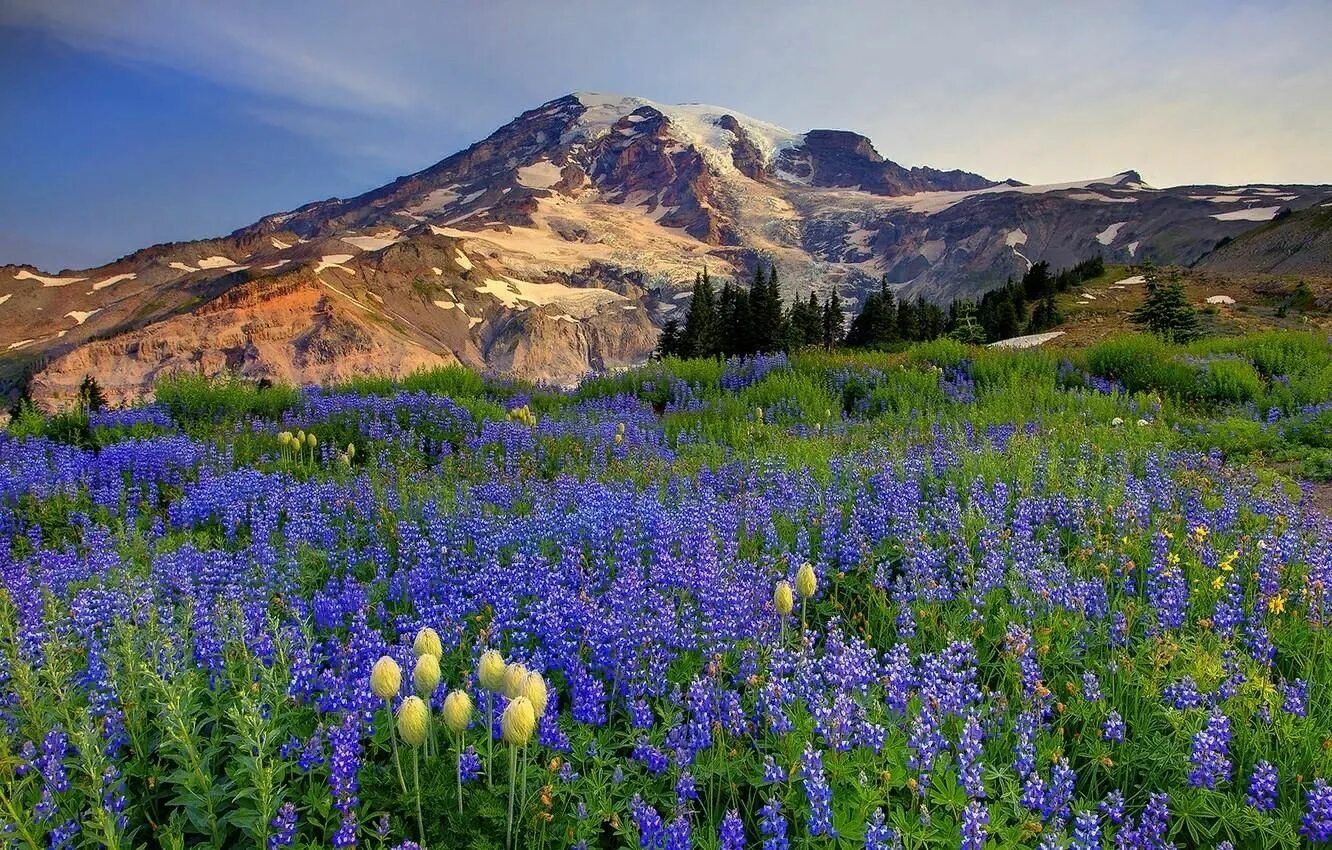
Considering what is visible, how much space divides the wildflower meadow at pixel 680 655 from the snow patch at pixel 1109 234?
143368mm

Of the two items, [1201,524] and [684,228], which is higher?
[684,228]

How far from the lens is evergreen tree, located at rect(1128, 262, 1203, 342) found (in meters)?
16.7

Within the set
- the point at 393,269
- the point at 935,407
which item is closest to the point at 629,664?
the point at 935,407

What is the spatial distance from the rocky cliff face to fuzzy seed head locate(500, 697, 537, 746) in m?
61.3

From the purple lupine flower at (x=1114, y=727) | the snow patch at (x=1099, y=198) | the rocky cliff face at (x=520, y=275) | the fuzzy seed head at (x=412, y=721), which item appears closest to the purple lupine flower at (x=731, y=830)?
the fuzzy seed head at (x=412, y=721)

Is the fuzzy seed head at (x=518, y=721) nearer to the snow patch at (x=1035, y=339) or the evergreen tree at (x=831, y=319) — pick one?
the snow patch at (x=1035, y=339)

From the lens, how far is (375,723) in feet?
8.03

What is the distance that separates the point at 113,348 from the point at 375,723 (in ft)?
341

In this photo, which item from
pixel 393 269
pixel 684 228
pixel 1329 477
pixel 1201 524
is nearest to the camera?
pixel 1201 524

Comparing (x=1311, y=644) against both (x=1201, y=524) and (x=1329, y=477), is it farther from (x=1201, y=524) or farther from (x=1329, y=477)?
(x=1329, y=477)

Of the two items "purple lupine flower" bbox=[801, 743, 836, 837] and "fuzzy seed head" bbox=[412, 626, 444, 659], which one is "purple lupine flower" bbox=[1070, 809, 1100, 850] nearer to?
"purple lupine flower" bbox=[801, 743, 836, 837]

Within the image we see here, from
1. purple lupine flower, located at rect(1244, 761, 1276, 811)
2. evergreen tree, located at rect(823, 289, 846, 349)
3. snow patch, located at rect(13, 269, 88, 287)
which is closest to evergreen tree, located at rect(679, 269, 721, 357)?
evergreen tree, located at rect(823, 289, 846, 349)

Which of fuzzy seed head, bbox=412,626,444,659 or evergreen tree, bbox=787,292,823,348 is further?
evergreen tree, bbox=787,292,823,348

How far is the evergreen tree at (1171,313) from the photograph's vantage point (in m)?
16.7
